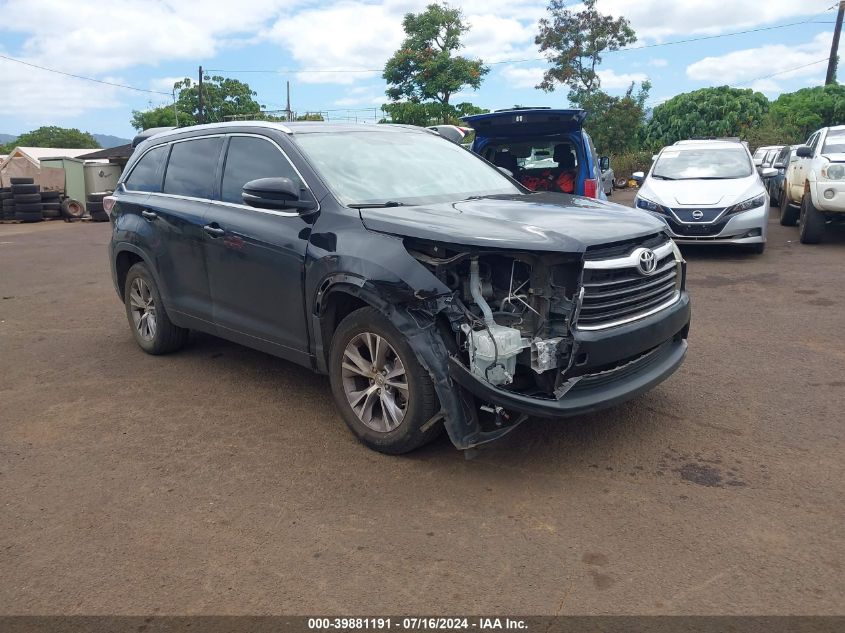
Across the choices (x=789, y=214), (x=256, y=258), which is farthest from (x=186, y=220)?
(x=789, y=214)

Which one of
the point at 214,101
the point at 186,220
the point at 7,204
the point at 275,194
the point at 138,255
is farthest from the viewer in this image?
the point at 214,101

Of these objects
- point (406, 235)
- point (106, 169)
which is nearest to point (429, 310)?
point (406, 235)

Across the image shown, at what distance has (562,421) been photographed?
4371 millimetres

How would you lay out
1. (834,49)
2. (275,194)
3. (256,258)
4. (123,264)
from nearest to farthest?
(275,194) → (256,258) → (123,264) → (834,49)

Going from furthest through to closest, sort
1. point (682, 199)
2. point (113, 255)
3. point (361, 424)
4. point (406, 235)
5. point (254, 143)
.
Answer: point (682, 199) < point (113, 255) < point (254, 143) < point (361, 424) < point (406, 235)

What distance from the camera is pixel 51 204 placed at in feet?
76.6

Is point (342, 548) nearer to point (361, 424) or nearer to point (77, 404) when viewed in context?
point (361, 424)

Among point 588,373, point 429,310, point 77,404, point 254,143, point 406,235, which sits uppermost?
point 254,143

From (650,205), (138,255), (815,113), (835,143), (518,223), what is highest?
(815,113)

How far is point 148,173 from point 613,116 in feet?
95.5

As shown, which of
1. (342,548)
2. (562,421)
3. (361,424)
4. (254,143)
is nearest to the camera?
(342,548)

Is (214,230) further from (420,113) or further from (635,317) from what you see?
(420,113)

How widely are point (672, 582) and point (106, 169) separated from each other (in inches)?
1025

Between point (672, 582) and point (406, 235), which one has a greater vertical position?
point (406, 235)
